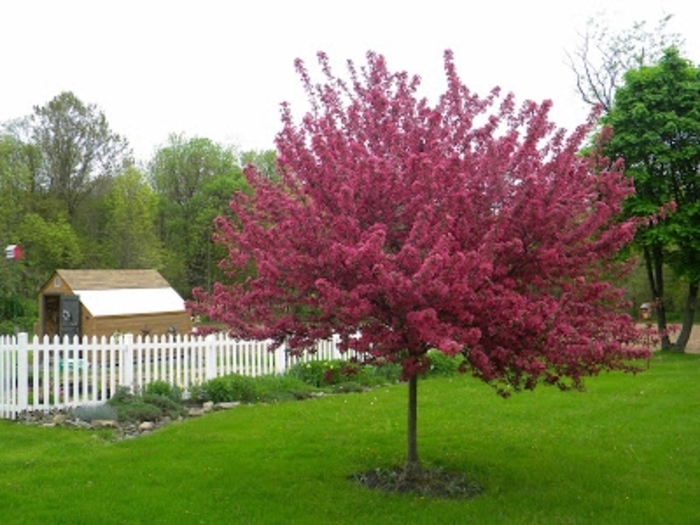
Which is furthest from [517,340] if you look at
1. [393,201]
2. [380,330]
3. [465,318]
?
[393,201]

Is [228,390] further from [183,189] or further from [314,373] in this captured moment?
[183,189]

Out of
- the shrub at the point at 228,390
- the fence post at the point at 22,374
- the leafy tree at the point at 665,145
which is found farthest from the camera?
the leafy tree at the point at 665,145

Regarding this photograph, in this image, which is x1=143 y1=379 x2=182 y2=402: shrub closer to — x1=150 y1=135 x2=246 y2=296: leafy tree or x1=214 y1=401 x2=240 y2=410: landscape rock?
x1=214 y1=401 x2=240 y2=410: landscape rock

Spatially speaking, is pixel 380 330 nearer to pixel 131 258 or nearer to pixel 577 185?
pixel 577 185

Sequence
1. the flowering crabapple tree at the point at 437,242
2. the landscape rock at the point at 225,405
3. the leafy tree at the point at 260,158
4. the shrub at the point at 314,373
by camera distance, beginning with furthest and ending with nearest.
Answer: the leafy tree at the point at 260,158 → the shrub at the point at 314,373 → the landscape rock at the point at 225,405 → the flowering crabapple tree at the point at 437,242

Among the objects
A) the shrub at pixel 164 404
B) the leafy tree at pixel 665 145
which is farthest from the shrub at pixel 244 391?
the leafy tree at pixel 665 145

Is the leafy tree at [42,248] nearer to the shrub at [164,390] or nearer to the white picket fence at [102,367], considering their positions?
the white picket fence at [102,367]

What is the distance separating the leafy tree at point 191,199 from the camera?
42000 millimetres

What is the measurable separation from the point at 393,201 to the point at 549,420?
214 inches

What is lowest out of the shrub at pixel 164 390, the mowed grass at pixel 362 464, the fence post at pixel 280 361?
the mowed grass at pixel 362 464

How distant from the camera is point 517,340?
5805 mm

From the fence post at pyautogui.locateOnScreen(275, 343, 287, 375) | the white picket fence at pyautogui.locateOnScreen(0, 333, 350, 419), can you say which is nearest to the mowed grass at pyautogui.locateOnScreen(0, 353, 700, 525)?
the white picket fence at pyautogui.locateOnScreen(0, 333, 350, 419)

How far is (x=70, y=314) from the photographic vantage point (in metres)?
20.2

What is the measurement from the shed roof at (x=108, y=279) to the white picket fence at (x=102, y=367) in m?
8.40
